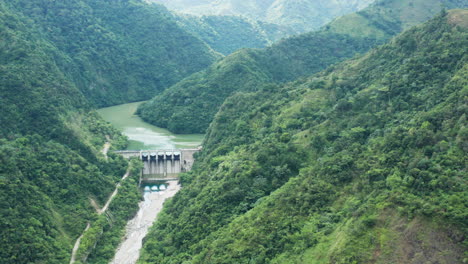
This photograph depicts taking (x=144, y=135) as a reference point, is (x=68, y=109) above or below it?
above

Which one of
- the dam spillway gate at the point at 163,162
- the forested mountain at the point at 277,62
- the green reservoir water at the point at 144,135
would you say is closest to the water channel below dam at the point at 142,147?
the green reservoir water at the point at 144,135

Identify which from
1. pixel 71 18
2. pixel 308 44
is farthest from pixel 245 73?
pixel 71 18

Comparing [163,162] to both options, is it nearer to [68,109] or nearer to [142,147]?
[142,147]

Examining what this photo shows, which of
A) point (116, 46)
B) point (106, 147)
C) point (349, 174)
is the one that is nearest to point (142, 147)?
point (106, 147)

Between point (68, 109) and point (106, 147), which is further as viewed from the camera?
point (106, 147)

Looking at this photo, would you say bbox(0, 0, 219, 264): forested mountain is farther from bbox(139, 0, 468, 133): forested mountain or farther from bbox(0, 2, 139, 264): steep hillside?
bbox(139, 0, 468, 133): forested mountain

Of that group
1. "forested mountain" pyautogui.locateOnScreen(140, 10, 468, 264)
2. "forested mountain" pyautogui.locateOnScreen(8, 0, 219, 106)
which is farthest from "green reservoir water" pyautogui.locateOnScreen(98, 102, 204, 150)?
"forested mountain" pyautogui.locateOnScreen(140, 10, 468, 264)
